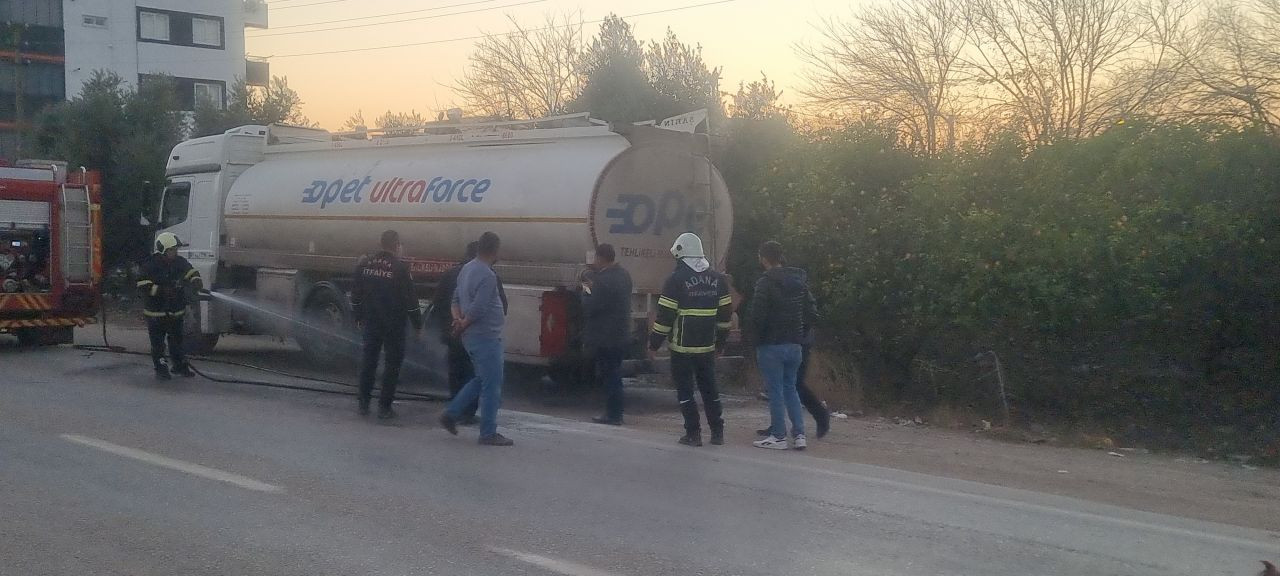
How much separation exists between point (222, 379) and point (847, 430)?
712 cm

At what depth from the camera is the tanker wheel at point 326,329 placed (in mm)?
14039

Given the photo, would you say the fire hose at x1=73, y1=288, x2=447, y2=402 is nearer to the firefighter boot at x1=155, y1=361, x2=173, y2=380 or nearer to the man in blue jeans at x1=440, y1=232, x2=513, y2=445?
the firefighter boot at x1=155, y1=361, x2=173, y2=380

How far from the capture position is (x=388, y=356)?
34.1 ft

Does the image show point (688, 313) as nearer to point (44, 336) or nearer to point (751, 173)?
point (751, 173)

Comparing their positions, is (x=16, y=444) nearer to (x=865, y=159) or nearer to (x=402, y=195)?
(x=402, y=195)

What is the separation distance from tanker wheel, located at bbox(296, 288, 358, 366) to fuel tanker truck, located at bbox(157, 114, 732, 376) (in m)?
0.03

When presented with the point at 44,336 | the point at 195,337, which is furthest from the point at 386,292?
the point at 44,336

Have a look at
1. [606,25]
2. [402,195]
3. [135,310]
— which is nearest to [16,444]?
[402,195]

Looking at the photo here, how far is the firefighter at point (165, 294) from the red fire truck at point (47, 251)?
4341 mm

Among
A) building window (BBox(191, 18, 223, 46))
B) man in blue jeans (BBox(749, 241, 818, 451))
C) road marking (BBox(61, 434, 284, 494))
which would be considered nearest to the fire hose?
road marking (BBox(61, 434, 284, 494))

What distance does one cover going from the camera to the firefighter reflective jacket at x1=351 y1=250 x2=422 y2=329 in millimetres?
10289

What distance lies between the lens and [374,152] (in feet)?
46.6

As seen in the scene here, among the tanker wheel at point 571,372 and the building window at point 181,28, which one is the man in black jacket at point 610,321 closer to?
the tanker wheel at point 571,372

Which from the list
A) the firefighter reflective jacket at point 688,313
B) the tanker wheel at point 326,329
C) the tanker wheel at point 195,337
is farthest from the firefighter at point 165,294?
the firefighter reflective jacket at point 688,313
